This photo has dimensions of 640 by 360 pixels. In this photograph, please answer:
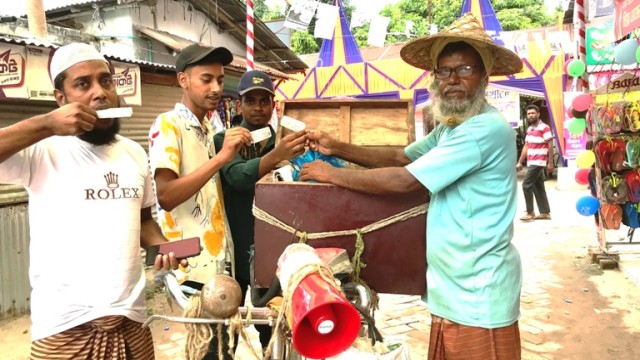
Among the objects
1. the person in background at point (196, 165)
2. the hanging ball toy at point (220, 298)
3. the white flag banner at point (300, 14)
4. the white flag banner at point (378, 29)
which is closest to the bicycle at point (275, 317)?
the hanging ball toy at point (220, 298)

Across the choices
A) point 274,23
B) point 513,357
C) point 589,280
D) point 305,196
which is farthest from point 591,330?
point 274,23

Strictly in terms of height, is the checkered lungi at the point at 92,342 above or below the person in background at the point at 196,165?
below

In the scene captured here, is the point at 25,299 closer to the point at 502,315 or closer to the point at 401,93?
the point at 502,315

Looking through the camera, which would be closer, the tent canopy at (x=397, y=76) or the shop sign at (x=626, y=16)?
the shop sign at (x=626, y=16)

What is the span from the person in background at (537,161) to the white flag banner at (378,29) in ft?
16.5

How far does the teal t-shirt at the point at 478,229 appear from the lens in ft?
6.39

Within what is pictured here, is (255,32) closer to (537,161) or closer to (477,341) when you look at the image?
(537,161)

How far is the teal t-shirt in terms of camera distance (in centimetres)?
195

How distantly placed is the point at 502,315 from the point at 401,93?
44.3ft

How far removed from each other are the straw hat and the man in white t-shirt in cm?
141

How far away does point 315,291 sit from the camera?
4.09ft

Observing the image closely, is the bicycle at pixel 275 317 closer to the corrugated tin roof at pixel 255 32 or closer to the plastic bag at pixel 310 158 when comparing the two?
the plastic bag at pixel 310 158

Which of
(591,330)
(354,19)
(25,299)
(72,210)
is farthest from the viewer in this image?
(354,19)

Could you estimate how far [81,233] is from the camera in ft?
5.97
